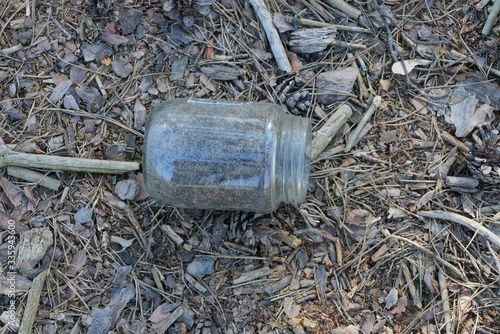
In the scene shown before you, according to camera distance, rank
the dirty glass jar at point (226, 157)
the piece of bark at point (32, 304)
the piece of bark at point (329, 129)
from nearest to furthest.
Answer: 1. the dirty glass jar at point (226, 157)
2. the piece of bark at point (32, 304)
3. the piece of bark at point (329, 129)

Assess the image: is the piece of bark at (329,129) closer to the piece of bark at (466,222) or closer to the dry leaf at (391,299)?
the piece of bark at (466,222)

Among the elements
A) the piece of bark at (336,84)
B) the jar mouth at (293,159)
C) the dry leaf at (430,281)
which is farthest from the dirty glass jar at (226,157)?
the dry leaf at (430,281)

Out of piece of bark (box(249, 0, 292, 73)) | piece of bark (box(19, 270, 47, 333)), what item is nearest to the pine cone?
piece of bark (box(249, 0, 292, 73))

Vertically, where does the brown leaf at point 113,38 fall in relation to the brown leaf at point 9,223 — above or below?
above

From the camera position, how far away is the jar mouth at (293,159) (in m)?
2.15

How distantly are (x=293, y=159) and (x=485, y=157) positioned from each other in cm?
86

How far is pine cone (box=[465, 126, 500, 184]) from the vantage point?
91.7 inches

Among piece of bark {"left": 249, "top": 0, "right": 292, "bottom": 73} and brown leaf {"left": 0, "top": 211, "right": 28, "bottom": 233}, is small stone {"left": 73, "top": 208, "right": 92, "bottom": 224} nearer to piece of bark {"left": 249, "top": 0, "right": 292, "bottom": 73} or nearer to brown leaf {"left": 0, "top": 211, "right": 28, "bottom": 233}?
brown leaf {"left": 0, "top": 211, "right": 28, "bottom": 233}

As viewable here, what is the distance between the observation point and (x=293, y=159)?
7.05ft

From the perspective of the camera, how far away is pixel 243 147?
6.98ft

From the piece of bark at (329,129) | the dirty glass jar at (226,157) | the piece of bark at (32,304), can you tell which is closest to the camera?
the dirty glass jar at (226,157)

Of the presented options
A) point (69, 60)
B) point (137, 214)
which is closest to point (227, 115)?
point (137, 214)

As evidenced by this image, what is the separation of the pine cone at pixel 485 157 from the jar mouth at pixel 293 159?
75 cm

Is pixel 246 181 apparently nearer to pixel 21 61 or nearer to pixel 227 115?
pixel 227 115
